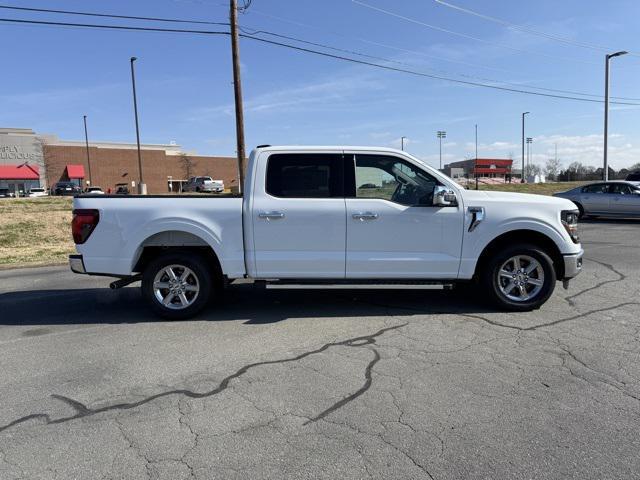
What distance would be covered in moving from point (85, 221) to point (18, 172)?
74.7 meters

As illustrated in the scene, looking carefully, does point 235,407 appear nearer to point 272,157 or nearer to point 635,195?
point 272,157

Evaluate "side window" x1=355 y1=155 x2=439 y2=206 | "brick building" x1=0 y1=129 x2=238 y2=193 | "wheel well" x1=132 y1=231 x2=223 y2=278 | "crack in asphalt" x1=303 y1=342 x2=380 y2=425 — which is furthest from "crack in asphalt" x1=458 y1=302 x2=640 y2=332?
Answer: "brick building" x1=0 y1=129 x2=238 y2=193

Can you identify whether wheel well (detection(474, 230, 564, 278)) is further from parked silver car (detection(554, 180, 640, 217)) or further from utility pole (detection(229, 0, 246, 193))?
parked silver car (detection(554, 180, 640, 217))

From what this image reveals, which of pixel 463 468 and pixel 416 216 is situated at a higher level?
pixel 416 216

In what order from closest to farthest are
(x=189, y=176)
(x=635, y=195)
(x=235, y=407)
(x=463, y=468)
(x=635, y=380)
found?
(x=463, y=468), (x=235, y=407), (x=635, y=380), (x=635, y=195), (x=189, y=176)

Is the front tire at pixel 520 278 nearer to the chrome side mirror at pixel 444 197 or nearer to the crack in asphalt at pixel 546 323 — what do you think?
the crack in asphalt at pixel 546 323

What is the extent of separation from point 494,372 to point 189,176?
3285 inches

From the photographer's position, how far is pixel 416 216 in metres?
5.77

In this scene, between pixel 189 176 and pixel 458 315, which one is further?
pixel 189 176

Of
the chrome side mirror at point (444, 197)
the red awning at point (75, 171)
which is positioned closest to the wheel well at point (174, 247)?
the chrome side mirror at point (444, 197)

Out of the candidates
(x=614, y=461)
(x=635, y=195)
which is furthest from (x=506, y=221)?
(x=635, y=195)

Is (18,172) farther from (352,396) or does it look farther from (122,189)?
(352,396)

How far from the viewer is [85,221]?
577cm

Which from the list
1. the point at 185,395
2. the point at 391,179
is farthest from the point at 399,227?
the point at 185,395
